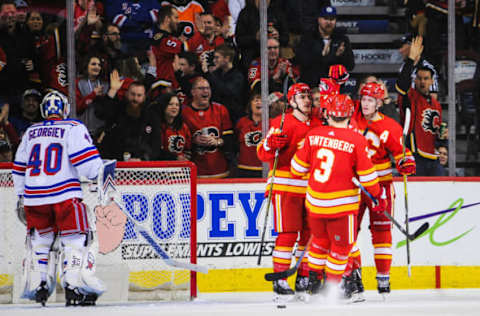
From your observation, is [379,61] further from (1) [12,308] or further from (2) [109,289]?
(1) [12,308]

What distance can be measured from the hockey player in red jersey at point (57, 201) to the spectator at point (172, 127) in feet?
4.79

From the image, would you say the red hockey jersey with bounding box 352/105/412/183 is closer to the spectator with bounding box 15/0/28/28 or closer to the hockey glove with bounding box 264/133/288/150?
the hockey glove with bounding box 264/133/288/150

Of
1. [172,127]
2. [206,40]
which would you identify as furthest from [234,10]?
[172,127]

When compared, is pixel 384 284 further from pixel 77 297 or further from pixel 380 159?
pixel 77 297

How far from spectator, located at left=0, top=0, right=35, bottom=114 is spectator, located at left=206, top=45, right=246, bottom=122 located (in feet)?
4.69

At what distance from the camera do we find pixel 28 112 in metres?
6.79

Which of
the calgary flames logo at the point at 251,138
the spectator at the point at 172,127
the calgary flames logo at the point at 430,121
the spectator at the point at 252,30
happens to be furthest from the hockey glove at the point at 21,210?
the calgary flames logo at the point at 430,121

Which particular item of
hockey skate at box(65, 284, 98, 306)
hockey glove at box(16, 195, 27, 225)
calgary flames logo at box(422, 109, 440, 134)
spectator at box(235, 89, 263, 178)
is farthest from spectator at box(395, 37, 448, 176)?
hockey glove at box(16, 195, 27, 225)

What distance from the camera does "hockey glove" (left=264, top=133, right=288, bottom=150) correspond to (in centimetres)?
543

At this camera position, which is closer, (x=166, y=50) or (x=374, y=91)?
(x=374, y=91)

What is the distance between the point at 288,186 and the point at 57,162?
1.45 metres

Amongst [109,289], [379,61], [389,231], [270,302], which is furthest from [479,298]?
[109,289]

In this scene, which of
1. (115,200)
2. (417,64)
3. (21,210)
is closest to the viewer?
(21,210)

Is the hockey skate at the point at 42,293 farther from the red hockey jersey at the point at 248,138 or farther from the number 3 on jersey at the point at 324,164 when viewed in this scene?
the red hockey jersey at the point at 248,138
